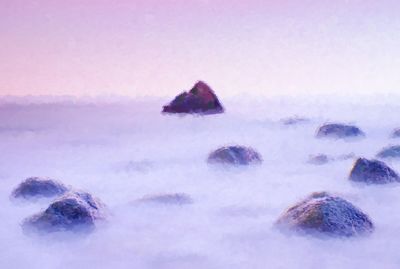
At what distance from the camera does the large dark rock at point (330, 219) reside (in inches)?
230

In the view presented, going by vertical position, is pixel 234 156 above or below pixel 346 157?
below

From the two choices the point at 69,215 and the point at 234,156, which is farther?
the point at 234,156

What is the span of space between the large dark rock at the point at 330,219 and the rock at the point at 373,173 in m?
2.57

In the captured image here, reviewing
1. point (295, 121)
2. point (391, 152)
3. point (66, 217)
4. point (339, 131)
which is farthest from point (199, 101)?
point (66, 217)

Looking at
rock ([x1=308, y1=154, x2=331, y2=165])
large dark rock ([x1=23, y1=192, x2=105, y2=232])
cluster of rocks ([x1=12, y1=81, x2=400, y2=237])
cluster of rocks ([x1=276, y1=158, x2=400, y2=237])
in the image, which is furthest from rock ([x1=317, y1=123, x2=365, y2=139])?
large dark rock ([x1=23, y1=192, x2=105, y2=232])

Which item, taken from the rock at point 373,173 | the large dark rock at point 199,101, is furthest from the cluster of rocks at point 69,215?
the large dark rock at point 199,101

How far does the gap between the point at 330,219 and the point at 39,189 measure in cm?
454

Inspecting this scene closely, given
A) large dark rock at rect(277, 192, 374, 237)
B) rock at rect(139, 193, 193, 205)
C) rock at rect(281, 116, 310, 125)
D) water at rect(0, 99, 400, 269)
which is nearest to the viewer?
water at rect(0, 99, 400, 269)

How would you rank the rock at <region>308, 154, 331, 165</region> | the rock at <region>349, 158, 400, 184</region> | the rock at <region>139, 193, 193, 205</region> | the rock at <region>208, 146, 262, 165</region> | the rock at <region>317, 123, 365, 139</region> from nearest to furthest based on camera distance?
the rock at <region>139, 193, 193, 205</region> → the rock at <region>349, 158, 400, 184</region> → the rock at <region>208, 146, 262, 165</region> → the rock at <region>308, 154, 331, 165</region> → the rock at <region>317, 123, 365, 139</region>

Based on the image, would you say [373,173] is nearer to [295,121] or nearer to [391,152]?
[391,152]

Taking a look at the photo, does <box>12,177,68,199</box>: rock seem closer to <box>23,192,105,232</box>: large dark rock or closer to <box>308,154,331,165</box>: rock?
<box>23,192,105,232</box>: large dark rock

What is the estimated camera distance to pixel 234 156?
10.9m

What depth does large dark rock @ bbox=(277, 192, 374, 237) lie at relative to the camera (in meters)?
5.83

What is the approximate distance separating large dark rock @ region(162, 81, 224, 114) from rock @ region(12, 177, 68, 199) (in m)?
17.7
